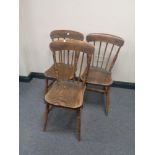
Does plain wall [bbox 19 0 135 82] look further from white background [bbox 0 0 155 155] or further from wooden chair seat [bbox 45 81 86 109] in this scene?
white background [bbox 0 0 155 155]

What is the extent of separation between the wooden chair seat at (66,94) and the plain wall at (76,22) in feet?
2.75

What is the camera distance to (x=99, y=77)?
8.01 feet

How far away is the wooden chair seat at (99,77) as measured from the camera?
7.71ft

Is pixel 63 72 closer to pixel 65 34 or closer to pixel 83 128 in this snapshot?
pixel 65 34

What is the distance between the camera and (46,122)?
2.19 m
